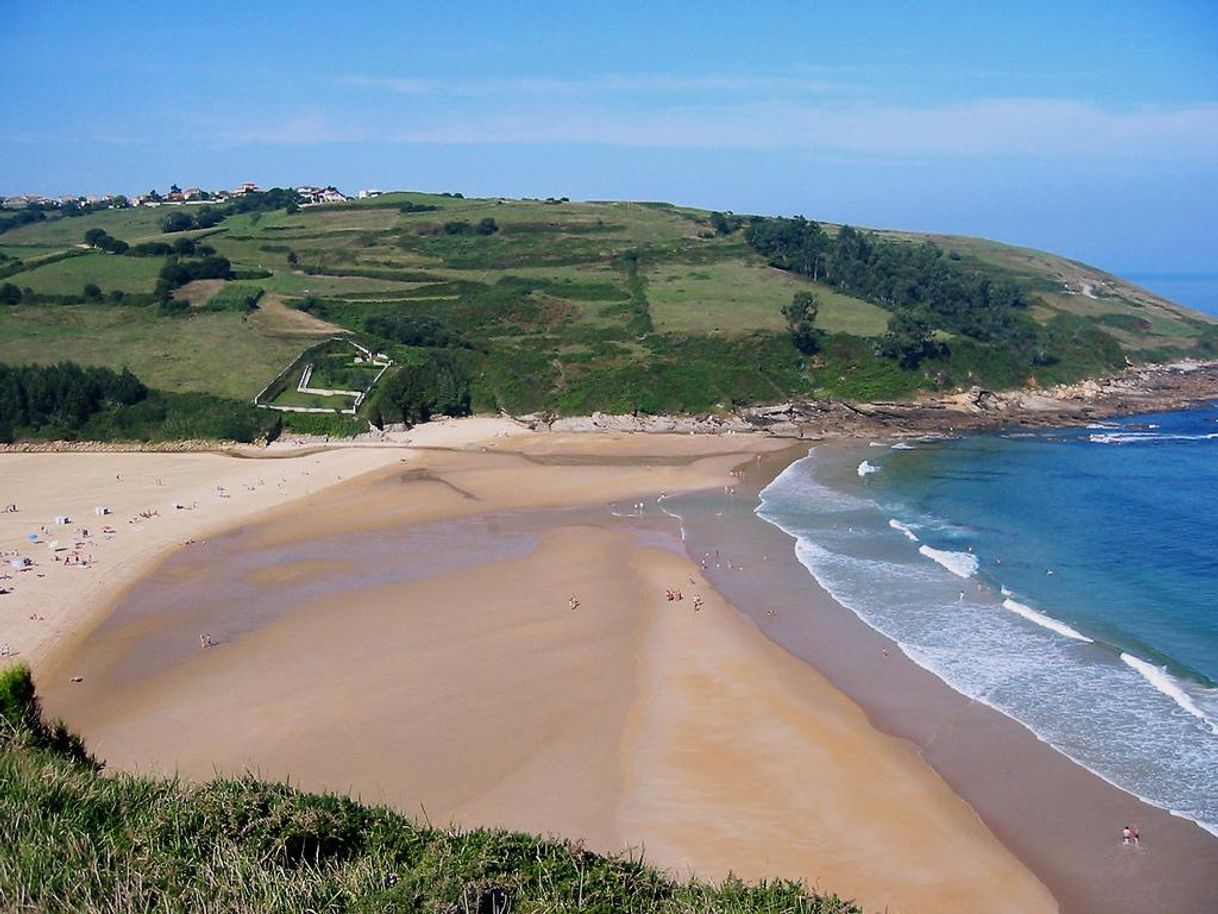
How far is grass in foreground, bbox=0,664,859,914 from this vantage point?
25.8 ft

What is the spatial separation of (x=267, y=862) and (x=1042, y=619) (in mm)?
21227

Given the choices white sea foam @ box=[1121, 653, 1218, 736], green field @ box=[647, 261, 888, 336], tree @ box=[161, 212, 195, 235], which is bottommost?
white sea foam @ box=[1121, 653, 1218, 736]

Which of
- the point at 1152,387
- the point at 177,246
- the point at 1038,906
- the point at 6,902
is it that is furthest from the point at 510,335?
the point at 6,902

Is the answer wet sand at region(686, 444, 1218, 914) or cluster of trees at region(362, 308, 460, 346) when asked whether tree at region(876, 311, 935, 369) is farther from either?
wet sand at region(686, 444, 1218, 914)

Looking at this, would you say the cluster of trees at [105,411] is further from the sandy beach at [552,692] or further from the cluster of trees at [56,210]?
the cluster of trees at [56,210]

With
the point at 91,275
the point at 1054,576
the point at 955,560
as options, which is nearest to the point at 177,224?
the point at 91,275

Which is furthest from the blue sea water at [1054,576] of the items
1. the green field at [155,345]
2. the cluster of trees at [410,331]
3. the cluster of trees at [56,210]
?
the cluster of trees at [56,210]

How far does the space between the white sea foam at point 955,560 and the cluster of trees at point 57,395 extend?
4168cm

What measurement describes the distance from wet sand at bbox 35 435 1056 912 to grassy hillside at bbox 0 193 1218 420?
994 inches

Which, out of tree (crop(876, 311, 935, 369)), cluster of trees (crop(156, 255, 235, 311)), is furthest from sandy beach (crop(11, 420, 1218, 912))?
cluster of trees (crop(156, 255, 235, 311))

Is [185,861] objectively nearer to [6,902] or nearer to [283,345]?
[6,902]

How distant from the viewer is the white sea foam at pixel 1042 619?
77.6 feet

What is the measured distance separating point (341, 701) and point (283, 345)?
42246mm

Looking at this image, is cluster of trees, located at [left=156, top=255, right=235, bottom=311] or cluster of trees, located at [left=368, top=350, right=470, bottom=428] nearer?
cluster of trees, located at [left=368, top=350, right=470, bottom=428]
